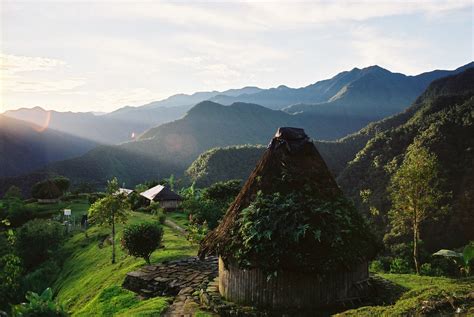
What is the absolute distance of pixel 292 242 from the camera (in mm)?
12086

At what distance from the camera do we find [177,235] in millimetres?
30750

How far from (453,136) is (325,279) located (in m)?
52.2

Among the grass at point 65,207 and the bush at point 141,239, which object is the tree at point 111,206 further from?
the grass at point 65,207

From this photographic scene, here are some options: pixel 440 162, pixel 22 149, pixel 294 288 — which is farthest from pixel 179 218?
pixel 22 149

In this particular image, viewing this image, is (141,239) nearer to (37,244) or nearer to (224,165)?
(37,244)

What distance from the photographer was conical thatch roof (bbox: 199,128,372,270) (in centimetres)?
1203

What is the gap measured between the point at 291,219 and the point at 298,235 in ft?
2.49

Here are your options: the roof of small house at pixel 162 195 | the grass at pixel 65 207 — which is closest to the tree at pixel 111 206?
the roof of small house at pixel 162 195

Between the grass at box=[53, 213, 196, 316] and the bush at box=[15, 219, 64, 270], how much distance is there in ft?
4.51

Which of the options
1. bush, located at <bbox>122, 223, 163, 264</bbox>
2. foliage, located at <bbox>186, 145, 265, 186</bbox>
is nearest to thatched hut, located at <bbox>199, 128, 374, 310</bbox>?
bush, located at <bbox>122, 223, 163, 264</bbox>

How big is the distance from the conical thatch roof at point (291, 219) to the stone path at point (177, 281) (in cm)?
181

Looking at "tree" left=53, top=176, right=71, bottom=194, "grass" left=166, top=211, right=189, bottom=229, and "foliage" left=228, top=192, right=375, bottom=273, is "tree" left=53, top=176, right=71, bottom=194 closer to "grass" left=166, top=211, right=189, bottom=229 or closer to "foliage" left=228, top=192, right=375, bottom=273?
"grass" left=166, top=211, right=189, bottom=229

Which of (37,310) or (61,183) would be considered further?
(61,183)

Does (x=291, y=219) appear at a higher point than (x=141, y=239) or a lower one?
higher
